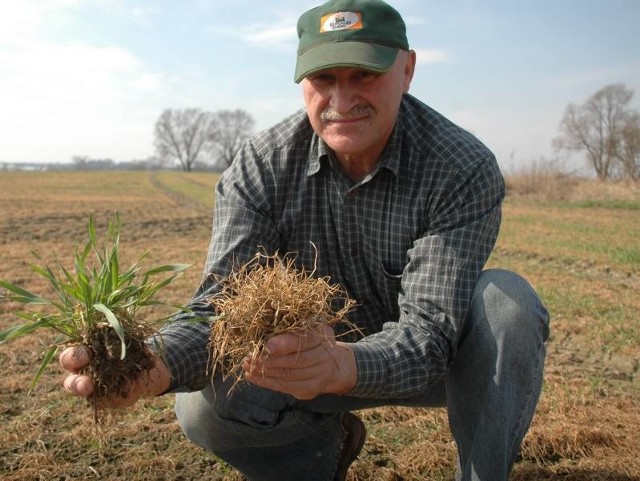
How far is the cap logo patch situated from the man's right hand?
1.44 m

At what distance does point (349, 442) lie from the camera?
109 inches

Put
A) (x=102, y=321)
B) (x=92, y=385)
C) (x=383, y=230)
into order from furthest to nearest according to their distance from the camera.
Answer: (x=383, y=230)
(x=102, y=321)
(x=92, y=385)

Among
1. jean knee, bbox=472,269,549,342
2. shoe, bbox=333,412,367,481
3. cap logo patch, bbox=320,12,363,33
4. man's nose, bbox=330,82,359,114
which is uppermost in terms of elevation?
cap logo patch, bbox=320,12,363,33

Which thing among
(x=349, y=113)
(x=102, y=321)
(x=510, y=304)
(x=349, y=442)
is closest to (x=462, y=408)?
(x=510, y=304)

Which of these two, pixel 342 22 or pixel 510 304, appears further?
pixel 342 22

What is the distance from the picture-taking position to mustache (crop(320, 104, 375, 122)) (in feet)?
8.11

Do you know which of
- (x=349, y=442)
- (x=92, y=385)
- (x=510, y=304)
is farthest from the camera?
(x=349, y=442)

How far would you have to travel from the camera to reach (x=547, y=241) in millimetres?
Answer: 12078

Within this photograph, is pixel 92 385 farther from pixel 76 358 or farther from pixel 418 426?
pixel 418 426

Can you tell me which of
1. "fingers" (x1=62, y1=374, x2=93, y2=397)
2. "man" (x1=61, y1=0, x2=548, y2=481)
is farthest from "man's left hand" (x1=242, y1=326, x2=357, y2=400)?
"fingers" (x1=62, y1=374, x2=93, y2=397)

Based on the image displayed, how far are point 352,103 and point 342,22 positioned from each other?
0.32 metres

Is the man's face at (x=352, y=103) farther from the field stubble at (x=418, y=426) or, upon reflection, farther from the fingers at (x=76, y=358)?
the field stubble at (x=418, y=426)

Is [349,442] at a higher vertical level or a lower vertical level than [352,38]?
lower

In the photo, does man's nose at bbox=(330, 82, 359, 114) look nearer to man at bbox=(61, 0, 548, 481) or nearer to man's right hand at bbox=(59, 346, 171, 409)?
man at bbox=(61, 0, 548, 481)
